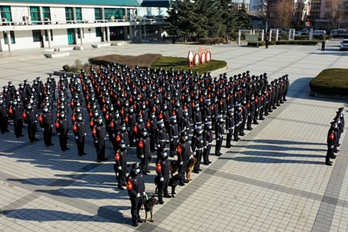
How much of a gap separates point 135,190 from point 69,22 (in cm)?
4014

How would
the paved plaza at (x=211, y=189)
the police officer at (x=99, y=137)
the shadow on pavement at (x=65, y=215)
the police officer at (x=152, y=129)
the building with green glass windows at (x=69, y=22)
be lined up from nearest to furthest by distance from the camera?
the paved plaza at (x=211, y=189) → the shadow on pavement at (x=65, y=215) → the police officer at (x=99, y=137) → the police officer at (x=152, y=129) → the building with green glass windows at (x=69, y=22)

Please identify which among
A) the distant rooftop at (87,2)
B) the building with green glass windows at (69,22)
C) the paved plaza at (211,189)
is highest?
the distant rooftop at (87,2)

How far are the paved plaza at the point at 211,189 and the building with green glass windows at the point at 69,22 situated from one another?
28.9 metres

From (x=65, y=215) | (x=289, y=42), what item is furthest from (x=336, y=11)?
(x=65, y=215)

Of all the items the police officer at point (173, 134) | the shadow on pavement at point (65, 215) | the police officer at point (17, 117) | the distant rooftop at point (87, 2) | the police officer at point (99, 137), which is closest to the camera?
the shadow on pavement at point (65, 215)

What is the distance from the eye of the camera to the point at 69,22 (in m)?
42.7

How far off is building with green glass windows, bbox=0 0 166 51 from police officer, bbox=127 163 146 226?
32904 millimetres

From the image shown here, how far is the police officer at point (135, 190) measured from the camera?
6984mm

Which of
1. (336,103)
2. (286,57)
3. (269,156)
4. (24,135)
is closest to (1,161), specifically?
(24,135)

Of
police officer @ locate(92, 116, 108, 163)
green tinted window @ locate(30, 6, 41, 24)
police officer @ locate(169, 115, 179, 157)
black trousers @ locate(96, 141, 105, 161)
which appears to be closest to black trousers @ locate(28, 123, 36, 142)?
police officer @ locate(92, 116, 108, 163)

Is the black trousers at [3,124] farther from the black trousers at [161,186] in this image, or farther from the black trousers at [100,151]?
the black trousers at [161,186]

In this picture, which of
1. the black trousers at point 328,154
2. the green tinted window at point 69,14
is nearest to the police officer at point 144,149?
the black trousers at point 328,154

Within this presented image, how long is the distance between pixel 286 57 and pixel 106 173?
25810 millimetres

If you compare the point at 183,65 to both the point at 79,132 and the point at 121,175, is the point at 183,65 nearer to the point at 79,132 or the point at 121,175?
the point at 79,132
